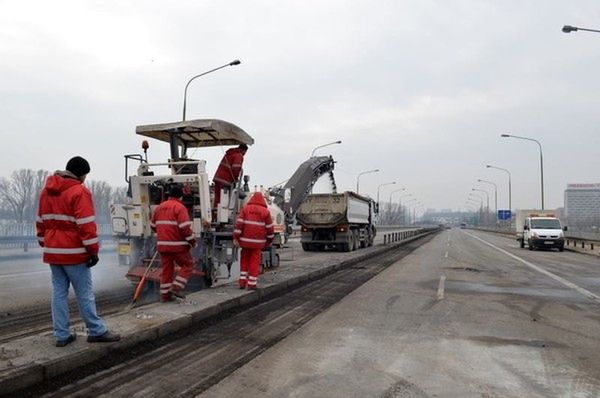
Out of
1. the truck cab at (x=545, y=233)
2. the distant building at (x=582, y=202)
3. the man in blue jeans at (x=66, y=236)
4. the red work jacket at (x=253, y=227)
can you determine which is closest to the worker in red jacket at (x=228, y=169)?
the red work jacket at (x=253, y=227)

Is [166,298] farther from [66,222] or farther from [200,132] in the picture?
[200,132]

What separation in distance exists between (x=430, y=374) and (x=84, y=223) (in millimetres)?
3762

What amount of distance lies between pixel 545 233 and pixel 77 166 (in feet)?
103

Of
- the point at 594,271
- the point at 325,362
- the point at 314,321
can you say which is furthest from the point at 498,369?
the point at 594,271

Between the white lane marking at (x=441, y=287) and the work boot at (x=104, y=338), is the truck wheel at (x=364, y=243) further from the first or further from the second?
the work boot at (x=104, y=338)

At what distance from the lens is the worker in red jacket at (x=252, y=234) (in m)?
9.56

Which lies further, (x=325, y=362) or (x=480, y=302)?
(x=480, y=302)

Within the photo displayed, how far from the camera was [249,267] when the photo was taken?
9789 millimetres

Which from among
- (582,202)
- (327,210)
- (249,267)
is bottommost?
(249,267)

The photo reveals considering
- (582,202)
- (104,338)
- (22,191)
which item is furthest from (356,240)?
(582,202)

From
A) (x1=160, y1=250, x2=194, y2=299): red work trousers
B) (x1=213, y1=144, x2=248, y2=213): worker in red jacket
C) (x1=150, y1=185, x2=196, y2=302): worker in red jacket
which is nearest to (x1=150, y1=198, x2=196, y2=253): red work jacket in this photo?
(x1=150, y1=185, x2=196, y2=302): worker in red jacket

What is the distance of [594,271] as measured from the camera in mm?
18297

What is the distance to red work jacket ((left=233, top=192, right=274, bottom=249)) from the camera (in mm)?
9539

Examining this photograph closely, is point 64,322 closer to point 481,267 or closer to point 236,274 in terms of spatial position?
point 236,274
